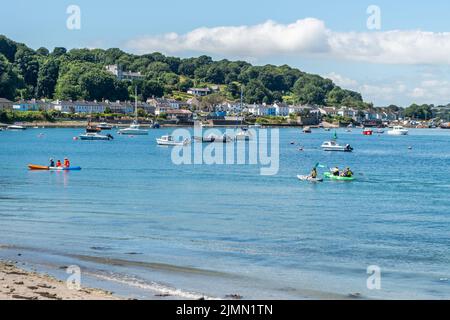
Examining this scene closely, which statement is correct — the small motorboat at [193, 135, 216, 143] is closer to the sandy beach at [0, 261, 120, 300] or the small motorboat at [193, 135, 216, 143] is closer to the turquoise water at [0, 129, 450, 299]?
the turquoise water at [0, 129, 450, 299]

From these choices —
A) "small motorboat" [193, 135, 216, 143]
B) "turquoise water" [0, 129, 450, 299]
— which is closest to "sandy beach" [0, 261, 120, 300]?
"turquoise water" [0, 129, 450, 299]

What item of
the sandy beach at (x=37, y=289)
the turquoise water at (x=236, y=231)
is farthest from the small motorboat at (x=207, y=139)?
the sandy beach at (x=37, y=289)

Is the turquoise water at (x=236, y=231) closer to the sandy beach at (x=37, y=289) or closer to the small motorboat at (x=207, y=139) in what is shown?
the sandy beach at (x=37, y=289)

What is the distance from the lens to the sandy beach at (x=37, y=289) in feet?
75.0

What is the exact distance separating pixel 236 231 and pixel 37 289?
15831 mm

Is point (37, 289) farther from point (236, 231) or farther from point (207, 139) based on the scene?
point (207, 139)

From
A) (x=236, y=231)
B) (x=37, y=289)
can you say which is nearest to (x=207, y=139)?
(x=236, y=231)

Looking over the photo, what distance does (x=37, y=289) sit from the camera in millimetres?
24031

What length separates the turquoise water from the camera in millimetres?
28094

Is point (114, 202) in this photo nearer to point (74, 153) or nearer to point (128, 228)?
point (128, 228)

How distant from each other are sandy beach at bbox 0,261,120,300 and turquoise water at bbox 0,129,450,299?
6.80 ft

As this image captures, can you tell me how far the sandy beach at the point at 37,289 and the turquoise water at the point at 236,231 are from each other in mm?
2073
